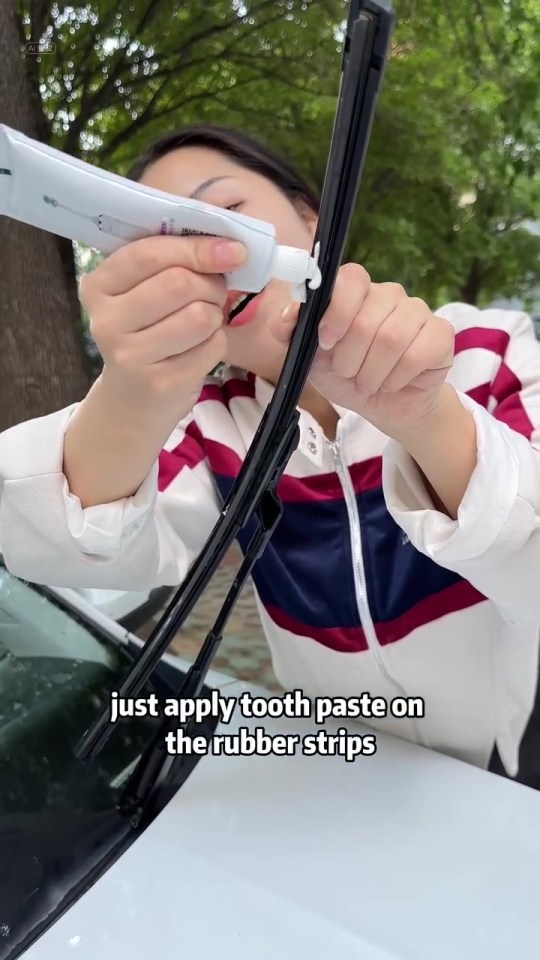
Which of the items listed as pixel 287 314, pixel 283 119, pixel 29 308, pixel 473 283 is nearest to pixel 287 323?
pixel 287 314

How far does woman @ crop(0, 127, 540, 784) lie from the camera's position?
0.36 m

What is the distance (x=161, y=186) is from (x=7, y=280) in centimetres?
69

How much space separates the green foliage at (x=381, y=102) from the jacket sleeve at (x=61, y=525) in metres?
0.28

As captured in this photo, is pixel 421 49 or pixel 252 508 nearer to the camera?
pixel 252 508

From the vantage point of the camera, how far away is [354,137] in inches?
11.9

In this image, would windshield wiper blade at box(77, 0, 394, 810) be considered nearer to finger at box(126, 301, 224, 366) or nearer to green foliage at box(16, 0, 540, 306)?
finger at box(126, 301, 224, 366)

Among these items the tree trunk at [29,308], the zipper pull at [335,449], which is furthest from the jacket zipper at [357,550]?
the tree trunk at [29,308]

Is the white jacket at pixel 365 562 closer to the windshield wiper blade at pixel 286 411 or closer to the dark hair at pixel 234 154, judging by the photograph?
the windshield wiper blade at pixel 286 411

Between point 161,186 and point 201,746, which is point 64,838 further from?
point 161,186

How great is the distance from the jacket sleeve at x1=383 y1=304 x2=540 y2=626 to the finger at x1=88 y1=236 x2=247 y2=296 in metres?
0.20

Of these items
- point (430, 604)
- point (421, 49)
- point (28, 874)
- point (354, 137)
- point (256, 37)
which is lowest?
point (28, 874)

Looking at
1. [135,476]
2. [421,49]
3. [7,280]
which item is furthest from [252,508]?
[421,49]

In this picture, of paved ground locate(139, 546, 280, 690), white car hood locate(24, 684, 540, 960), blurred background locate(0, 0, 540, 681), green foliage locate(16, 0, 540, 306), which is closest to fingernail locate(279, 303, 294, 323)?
blurred background locate(0, 0, 540, 681)

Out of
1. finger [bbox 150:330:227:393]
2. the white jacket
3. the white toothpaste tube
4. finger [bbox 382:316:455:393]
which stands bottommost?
the white jacket
